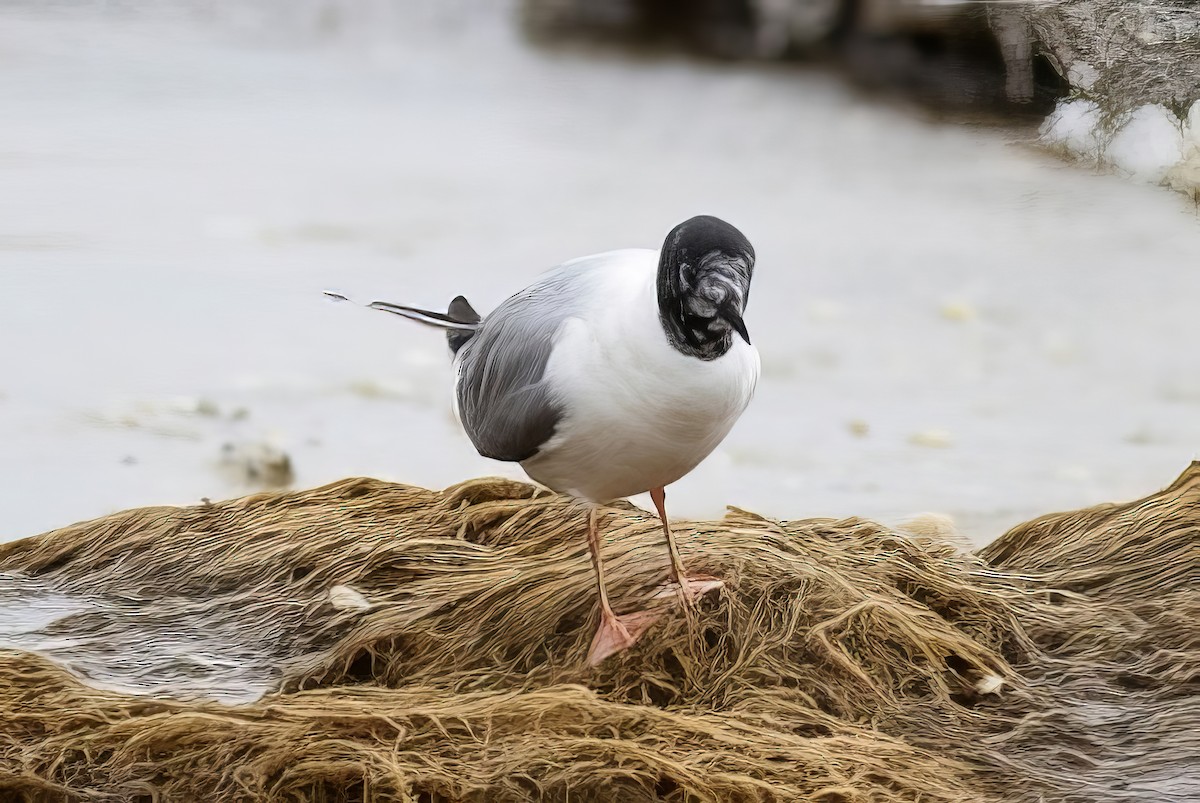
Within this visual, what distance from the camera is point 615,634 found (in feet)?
6.63

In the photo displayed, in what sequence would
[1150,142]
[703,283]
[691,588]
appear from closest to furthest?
1. [703,283]
2. [691,588]
3. [1150,142]

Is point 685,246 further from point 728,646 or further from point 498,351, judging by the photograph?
point 728,646

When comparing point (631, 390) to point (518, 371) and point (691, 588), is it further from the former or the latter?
point (691, 588)

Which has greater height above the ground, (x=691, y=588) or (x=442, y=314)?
(x=442, y=314)

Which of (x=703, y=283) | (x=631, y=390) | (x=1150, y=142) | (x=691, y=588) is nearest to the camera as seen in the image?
(x=703, y=283)

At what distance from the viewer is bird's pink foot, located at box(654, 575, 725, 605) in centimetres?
209

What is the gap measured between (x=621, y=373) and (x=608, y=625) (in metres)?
0.48

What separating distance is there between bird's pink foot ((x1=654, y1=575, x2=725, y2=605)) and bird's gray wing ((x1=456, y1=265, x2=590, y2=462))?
369mm

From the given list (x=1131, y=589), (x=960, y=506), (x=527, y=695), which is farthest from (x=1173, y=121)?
(x=527, y=695)

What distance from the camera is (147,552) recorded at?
96.5 inches

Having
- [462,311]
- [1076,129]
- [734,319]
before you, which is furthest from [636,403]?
[1076,129]

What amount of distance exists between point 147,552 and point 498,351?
93 centimetres

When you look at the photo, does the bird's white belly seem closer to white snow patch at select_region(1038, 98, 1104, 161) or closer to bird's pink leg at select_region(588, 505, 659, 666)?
bird's pink leg at select_region(588, 505, 659, 666)

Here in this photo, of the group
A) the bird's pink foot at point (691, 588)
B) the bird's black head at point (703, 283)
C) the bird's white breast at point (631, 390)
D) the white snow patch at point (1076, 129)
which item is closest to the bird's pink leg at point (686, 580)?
the bird's pink foot at point (691, 588)
